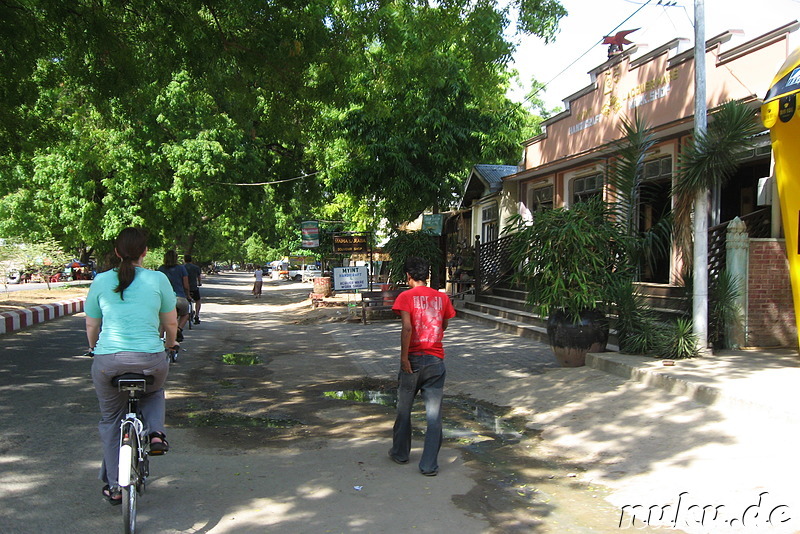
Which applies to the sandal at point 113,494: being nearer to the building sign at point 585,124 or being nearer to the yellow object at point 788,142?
the yellow object at point 788,142

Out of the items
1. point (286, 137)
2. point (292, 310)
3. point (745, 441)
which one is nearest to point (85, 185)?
point (292, 310)

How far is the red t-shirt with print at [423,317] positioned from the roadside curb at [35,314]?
11200 mm

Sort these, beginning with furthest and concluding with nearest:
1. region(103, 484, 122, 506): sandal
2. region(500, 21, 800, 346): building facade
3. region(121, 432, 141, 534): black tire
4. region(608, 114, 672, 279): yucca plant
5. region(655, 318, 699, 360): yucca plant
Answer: region(500, 21, 800, 346): building facade, region(608, 114, 672, 279): yucca plant, region(655, 318, 699, 360): yucca plant, region(103, 484, 122, 506): sandal, region(121, 432, 141, 534): black tire

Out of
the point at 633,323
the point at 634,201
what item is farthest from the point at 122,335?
the point at 634,201

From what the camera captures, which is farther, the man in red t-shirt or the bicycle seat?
the man in red t-shirt

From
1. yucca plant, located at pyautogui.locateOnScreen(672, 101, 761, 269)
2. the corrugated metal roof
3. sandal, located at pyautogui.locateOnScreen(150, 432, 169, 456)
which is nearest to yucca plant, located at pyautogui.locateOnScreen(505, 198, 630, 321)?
yucca plant, located at pyautogui.locateOnScreen(672, 101, 761, 269)

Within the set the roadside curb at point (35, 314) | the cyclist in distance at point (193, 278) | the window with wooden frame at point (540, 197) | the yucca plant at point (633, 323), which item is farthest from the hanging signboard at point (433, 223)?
the yucca plant at point (633, 323)

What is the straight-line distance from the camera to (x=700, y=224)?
8391 millimetres

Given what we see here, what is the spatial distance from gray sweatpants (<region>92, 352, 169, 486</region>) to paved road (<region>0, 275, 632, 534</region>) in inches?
16.4

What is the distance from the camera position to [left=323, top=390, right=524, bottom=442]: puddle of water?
650 cm

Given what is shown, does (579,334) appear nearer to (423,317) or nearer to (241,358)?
(423,317)

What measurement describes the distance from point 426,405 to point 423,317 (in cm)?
73

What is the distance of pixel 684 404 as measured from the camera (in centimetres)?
658

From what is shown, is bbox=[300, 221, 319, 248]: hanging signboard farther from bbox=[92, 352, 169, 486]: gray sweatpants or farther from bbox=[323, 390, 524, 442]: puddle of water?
bbox=[92, 352, 169, 486]: gray sweatpants
